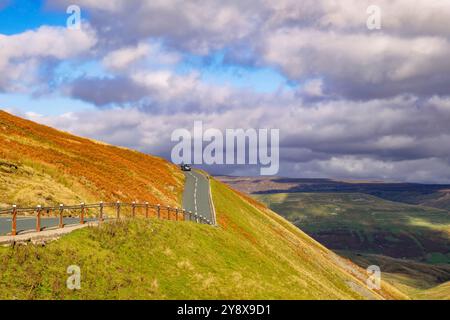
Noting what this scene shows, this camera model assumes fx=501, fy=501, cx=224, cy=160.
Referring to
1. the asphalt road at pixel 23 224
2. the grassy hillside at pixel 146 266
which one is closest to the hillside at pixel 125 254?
the grassy hillside at pixel 146 266

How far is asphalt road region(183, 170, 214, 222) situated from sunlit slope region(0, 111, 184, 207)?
68.5 inches

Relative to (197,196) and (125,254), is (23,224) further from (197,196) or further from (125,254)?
(197,196)

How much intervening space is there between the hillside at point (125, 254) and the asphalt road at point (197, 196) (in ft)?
8.13

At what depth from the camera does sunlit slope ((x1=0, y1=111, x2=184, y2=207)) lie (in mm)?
44969

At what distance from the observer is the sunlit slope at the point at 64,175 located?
4497 cm

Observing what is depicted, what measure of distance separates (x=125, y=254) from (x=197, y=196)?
49.8 meters

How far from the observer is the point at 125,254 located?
91.9ft

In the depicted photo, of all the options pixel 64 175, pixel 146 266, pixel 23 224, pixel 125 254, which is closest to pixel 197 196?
pixel 64 175

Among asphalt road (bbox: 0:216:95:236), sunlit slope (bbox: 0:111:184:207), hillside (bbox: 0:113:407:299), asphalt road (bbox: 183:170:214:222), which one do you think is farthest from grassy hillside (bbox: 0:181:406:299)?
asphalt road (bbox: 183:170:214:222)

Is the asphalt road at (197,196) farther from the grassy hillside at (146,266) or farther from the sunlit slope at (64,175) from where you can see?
the grassy hillside at (146,266)
